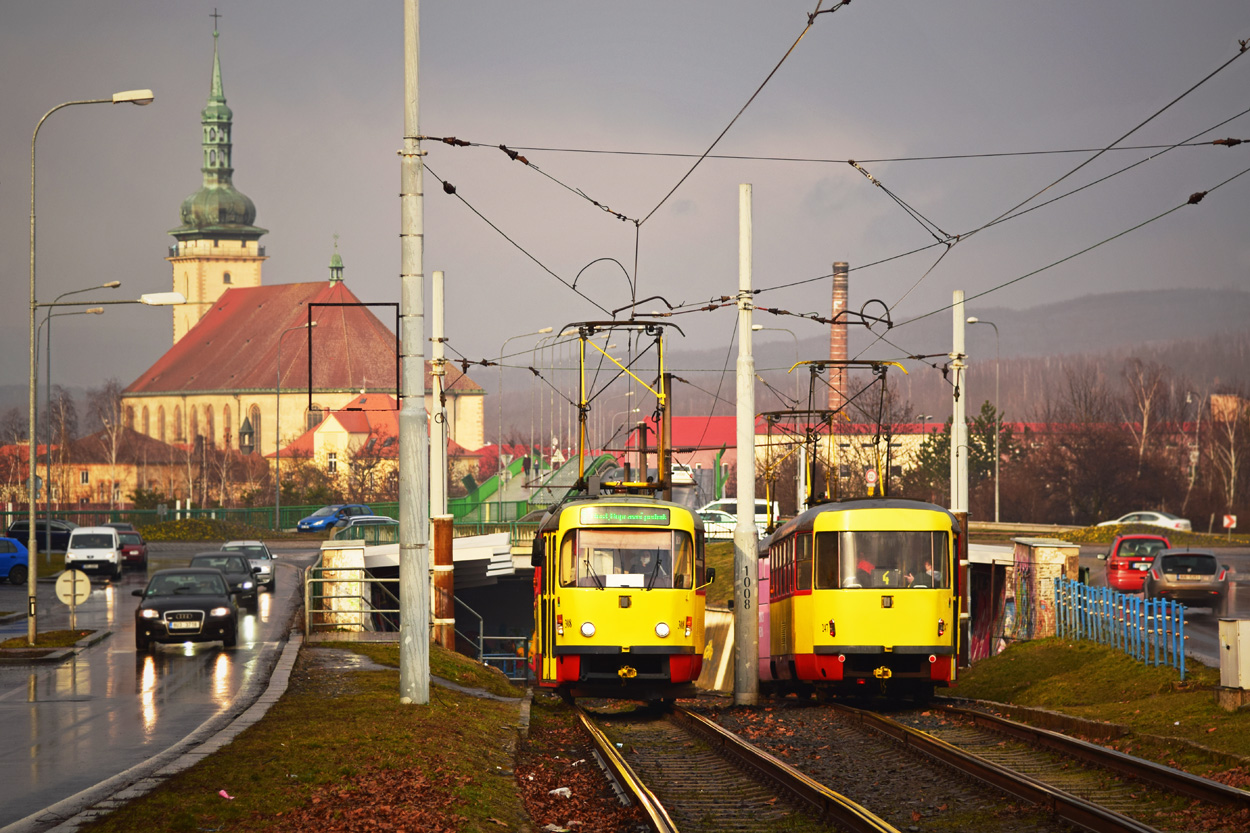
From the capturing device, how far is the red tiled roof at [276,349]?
134000 millimetres

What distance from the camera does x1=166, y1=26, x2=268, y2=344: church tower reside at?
15425 centimetres

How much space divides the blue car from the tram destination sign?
58619 millimetres

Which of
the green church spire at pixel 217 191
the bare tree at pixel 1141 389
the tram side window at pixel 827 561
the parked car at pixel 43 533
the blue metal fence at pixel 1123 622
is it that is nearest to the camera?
the tram side window at pixel 827 561

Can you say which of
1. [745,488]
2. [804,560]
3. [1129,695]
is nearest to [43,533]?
[745,488]

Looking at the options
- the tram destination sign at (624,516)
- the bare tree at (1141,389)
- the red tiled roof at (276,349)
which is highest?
the red tiled roof at (276,349)

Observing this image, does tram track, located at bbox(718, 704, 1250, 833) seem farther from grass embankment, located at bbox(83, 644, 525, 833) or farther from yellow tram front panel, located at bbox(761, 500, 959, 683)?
grass embankment, located at bbox(83, 644, 525, 833)

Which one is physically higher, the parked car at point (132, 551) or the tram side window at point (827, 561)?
the tram side window at point (827, 561)

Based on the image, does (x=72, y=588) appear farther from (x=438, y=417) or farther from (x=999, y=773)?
(x=999, y=773)

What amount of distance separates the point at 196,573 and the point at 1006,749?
1939cm

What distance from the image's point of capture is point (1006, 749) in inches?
559

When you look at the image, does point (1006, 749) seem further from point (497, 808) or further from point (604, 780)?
point (497, 808)

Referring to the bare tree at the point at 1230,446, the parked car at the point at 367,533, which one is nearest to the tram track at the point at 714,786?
the parked car at the point at 367,533

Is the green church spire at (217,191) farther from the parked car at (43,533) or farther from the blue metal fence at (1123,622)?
the blue metal fence at (1123,622)

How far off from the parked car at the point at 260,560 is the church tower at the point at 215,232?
111 m
